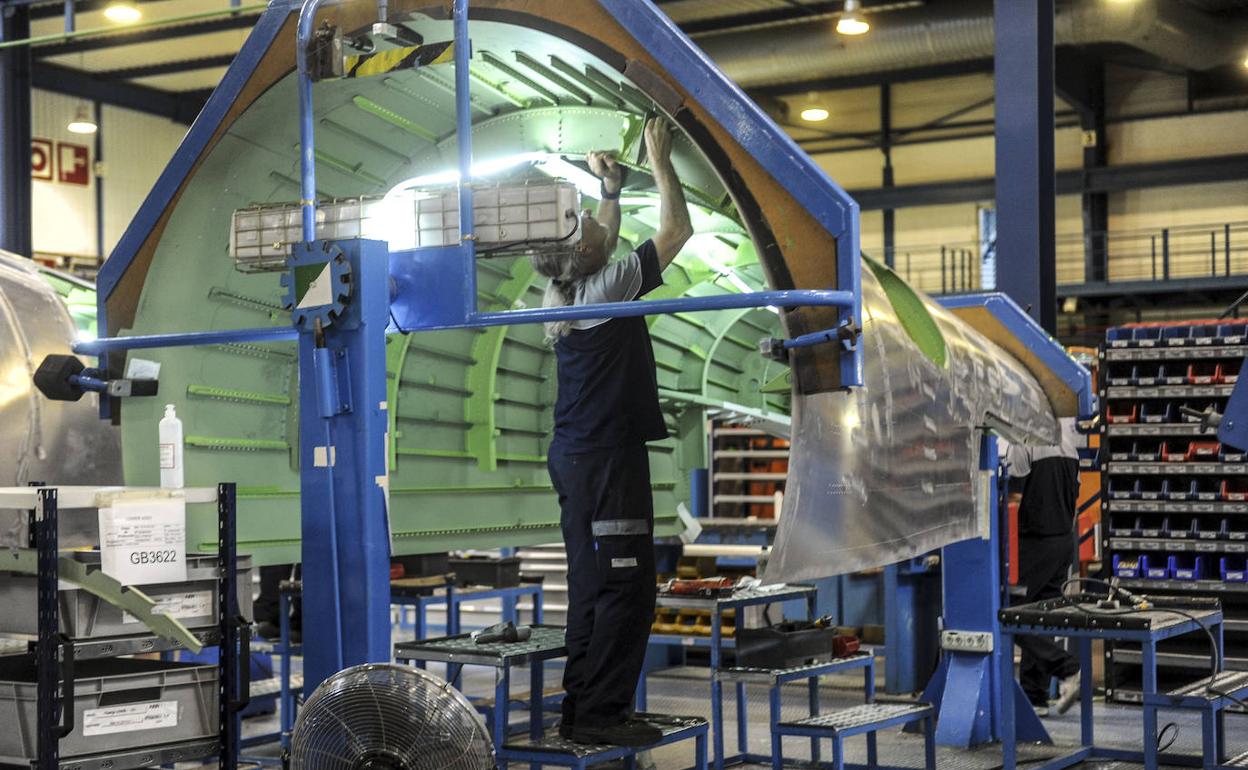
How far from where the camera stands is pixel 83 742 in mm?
4297

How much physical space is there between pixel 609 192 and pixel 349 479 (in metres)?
1.46

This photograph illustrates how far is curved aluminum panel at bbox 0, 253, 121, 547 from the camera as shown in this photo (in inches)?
248

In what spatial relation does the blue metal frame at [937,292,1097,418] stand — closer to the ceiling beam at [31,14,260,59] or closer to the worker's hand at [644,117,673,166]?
the worker's hand at [644,117,673,166]

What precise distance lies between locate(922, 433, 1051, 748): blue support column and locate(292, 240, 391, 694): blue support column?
3670 mm

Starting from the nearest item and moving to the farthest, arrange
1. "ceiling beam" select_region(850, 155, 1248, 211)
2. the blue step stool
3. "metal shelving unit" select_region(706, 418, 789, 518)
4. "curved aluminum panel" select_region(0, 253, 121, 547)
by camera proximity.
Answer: the blue step stool, "curved aluminum panel" select_region(0, 253, 121, 547), "metal shelving unit" select_region(706, 418, 789, 518), "ceiling beam" select_region(850, 155, 1248, 211)

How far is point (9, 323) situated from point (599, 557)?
119 inches

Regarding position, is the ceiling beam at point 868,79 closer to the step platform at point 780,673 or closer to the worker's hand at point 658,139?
the step platform at point 780,673

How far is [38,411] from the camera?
253 inches

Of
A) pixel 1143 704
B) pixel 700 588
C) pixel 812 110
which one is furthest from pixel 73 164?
pixel 1143 704

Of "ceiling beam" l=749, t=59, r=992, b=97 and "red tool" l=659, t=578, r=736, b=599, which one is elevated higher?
"ceiling beam" l=749, t=59, r=992, b=97

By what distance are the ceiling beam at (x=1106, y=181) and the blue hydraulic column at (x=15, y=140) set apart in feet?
40.8

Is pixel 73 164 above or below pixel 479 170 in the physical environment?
above

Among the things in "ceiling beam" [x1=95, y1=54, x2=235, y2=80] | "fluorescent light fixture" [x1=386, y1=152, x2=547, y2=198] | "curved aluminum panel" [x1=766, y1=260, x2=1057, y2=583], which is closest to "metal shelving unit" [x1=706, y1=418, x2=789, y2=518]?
"curved aluminum panel" [x1=766, y1=260, x2=1057, y2=583]

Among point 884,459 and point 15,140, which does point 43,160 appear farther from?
point 884,459
